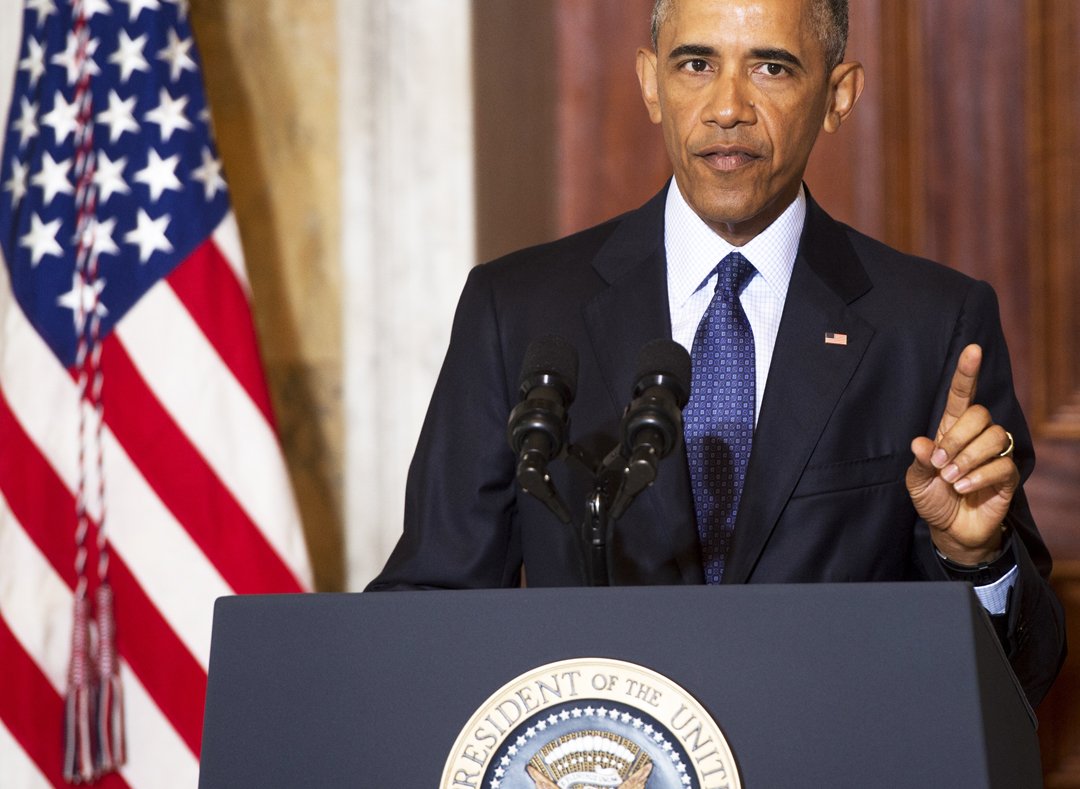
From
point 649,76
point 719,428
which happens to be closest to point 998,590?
point 719,428

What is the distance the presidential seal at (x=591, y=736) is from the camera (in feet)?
3.08

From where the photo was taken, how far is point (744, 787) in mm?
940

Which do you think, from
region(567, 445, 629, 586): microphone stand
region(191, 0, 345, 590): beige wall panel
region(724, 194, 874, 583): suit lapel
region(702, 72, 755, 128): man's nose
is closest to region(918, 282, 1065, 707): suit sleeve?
region(724, 194, 874, 583): suit lapel

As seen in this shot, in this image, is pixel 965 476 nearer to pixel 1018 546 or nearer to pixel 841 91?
pixel 1018 546

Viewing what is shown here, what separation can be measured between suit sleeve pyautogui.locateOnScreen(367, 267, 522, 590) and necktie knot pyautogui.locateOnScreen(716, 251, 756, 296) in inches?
10.9

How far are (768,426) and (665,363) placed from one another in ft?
1.59

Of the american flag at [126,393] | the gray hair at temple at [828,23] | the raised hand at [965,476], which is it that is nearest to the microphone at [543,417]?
the raised hand at [965,476]

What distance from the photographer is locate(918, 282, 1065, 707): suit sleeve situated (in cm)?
143

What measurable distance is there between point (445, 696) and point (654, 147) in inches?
80.3

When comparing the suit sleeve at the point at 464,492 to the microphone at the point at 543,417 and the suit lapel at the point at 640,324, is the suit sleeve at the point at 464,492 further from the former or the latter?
the microphone at the point at 543,417

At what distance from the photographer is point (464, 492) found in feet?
5.39

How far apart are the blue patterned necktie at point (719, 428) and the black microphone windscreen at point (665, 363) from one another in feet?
1.50

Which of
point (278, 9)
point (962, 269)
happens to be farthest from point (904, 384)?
point (278, 9)

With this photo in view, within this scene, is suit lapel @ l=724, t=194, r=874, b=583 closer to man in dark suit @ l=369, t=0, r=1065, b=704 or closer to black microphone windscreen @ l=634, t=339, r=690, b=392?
man in dark suit @ l=369, t=0, r=1065, b=704
